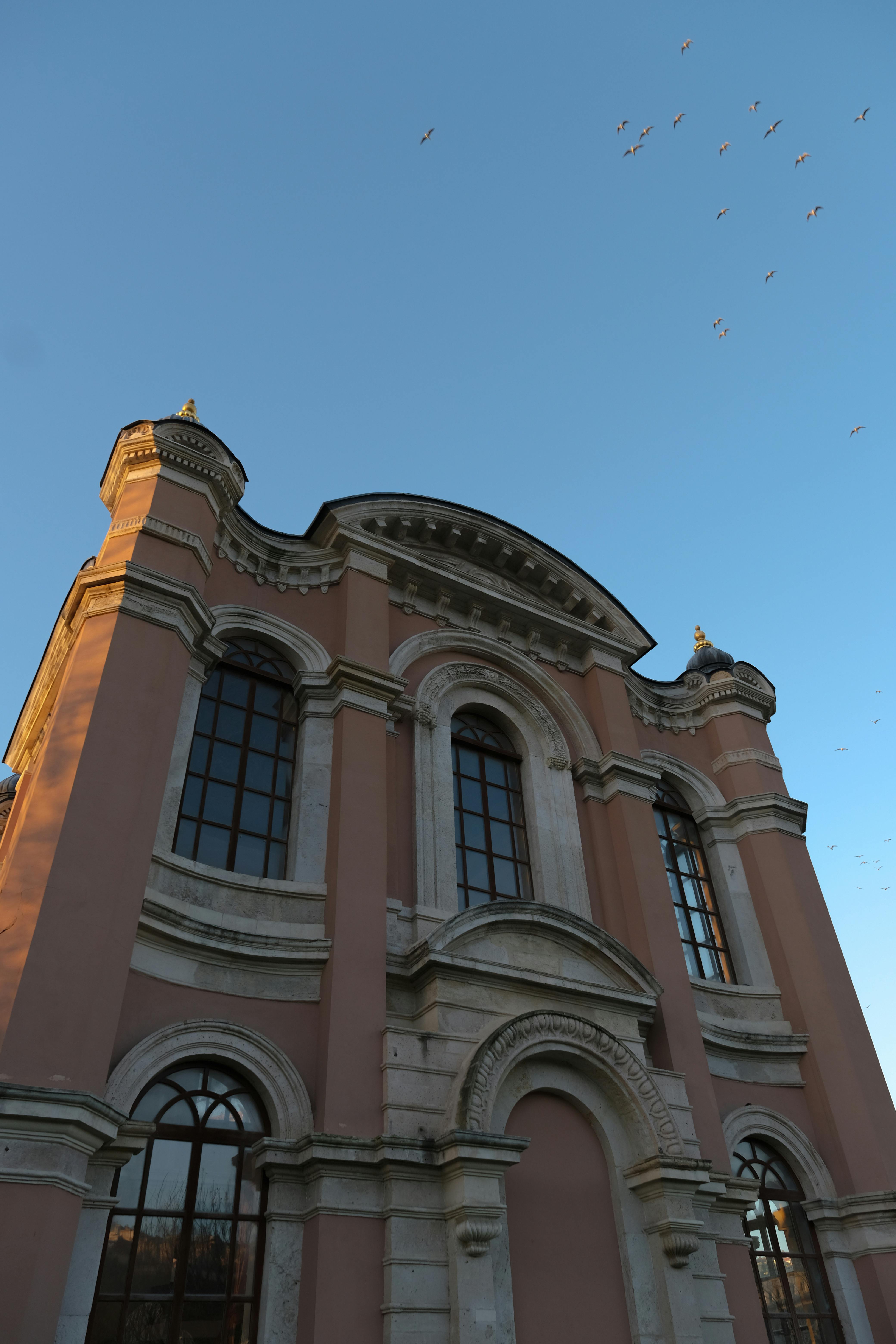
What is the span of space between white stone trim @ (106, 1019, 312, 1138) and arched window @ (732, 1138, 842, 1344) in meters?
5.48

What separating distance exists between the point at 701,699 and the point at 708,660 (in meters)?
0.99

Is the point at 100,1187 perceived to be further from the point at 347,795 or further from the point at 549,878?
the point at 549,878

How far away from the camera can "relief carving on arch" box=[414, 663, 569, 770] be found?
1240 cm

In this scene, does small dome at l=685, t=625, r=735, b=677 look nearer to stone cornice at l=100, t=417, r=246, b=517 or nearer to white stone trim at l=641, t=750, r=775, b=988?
white stone trim at l=641, t=750, r=775, b=988

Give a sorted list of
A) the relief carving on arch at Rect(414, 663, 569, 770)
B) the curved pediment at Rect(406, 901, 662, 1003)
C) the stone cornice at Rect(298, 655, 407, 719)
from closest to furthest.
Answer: the curved pediment at Rect(406, 901, 662, 1003) → the stone cornice at Rect(298, 655, 407, 719) → the relief carving on arch at Rect(414, 663, 569, 770)

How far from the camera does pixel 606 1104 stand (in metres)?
9.61

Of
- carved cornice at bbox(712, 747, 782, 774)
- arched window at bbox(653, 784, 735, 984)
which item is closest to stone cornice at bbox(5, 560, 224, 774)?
arched window at bbox(653, 784, 735, 984)

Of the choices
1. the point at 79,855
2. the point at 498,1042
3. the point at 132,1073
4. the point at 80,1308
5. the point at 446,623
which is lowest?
the point at 80,1308

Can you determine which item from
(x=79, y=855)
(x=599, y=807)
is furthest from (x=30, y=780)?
(x=599, y=807)

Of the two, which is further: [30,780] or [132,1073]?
[30,780]

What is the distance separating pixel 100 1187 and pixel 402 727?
6.05 metres

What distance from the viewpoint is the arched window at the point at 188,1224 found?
703 cm

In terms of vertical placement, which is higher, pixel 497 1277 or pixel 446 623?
pixel 446 623

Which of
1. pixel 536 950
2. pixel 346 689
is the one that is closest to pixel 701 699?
pixel 536 950
